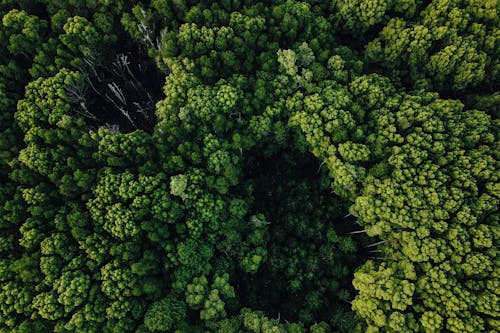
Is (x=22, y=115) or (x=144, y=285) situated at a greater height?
(x=22, y=115)

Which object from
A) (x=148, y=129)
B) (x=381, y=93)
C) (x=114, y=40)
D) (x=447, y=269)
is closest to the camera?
(x=447, y=269)

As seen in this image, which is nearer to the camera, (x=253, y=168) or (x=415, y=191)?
(x=415, y=191)

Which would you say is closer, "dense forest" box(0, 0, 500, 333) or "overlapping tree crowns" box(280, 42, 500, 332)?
"overlapping tree crowns" box(280, 42, 500, 332)

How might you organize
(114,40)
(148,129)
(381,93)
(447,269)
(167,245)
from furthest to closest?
1. (148,129)
2. (114,40)
3. (381,93)
4. (167,245)
5. (447,269)

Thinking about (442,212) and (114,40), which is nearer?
(442,212)

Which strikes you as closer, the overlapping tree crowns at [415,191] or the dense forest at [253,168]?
the overlapping tree crowns at [415,191]

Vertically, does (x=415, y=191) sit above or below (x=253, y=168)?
below

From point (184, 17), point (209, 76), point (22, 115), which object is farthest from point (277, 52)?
point (22, 115)

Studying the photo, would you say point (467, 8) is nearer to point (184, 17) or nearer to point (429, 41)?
point (429, 41)
